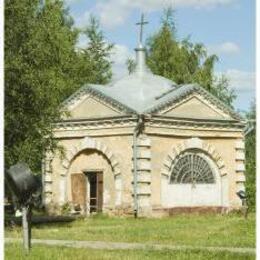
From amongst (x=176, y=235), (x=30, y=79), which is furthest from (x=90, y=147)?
(x=176, y=235)

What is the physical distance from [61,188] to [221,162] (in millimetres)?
6486

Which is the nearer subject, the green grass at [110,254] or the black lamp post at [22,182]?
the black lamp post at [22,182]

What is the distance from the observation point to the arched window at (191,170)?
28734 mm

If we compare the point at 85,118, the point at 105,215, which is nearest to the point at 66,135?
the point at 85,118

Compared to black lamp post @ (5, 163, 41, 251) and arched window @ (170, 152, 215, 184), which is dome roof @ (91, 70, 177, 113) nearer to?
arched window @ (170, 152, 215, 184)

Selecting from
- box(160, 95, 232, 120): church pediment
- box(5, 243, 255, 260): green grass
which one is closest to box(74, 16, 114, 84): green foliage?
box(160, 95, 232, 120): church pediment

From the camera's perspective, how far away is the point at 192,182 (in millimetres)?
29250

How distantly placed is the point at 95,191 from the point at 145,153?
3.00m

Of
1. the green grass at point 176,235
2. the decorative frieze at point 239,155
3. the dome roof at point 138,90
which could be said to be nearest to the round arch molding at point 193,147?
the decorative frieze at point 239,155

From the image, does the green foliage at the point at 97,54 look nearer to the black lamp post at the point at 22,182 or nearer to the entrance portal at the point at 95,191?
the entrance portal at the point at 95,191

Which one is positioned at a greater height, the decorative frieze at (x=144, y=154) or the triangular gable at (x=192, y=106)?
the triangular gable at (x=192, y=106)

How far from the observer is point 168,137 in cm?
2850

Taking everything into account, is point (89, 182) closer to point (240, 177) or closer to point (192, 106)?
point (192, 106)

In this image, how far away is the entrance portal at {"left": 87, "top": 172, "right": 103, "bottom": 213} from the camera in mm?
28812
